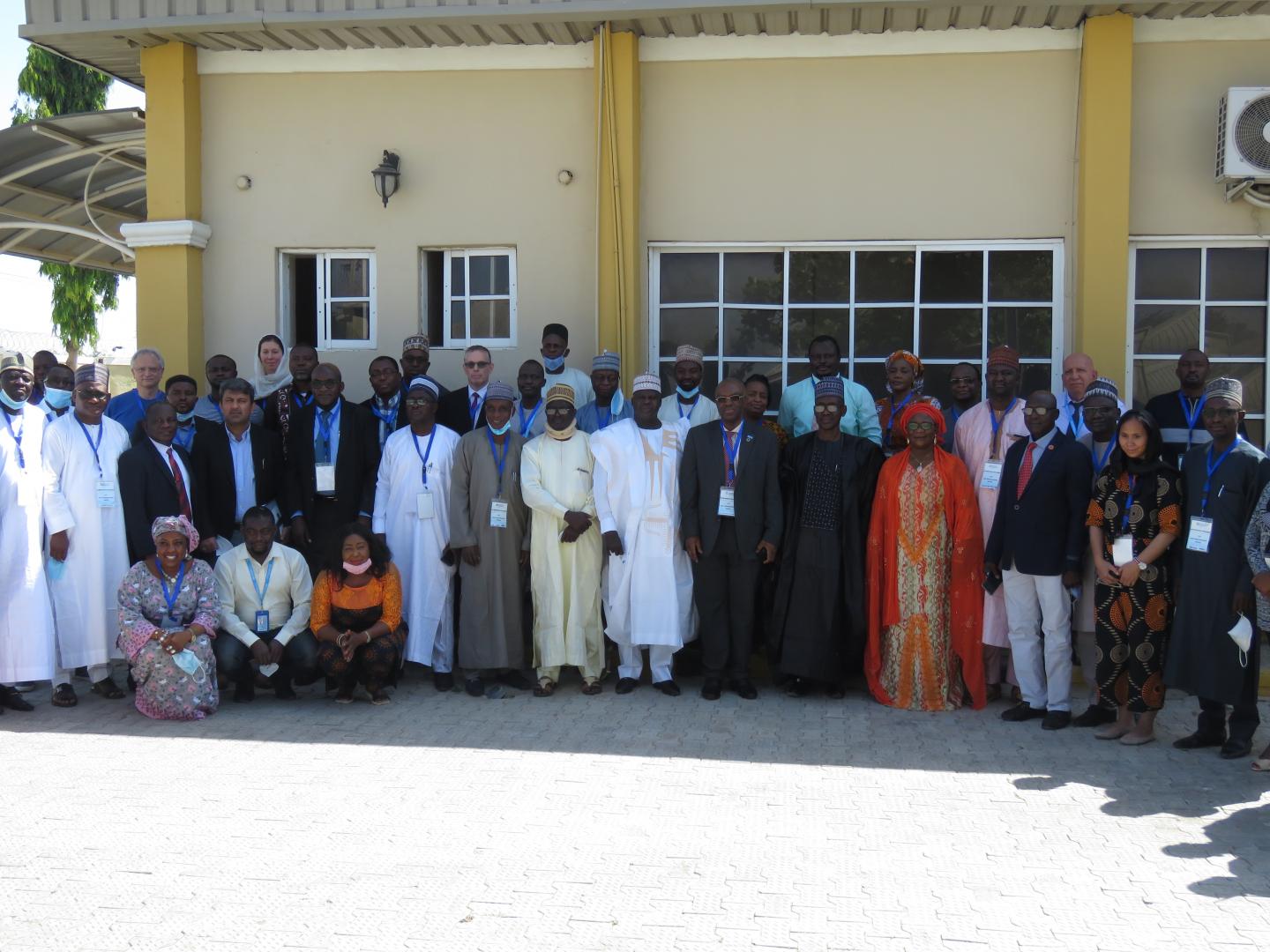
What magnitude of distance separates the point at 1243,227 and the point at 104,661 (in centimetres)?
789

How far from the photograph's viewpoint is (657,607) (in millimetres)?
7023

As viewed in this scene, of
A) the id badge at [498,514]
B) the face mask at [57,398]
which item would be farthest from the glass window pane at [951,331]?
the face mask at [57,398]

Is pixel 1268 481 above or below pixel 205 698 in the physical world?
above

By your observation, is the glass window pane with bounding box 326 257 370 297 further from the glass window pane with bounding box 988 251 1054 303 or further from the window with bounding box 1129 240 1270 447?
the window with bounding box 1129 240 1270 447

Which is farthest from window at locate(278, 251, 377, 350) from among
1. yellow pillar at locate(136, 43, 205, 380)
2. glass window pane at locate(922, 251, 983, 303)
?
glass window pane at locate(922, 251, 983, 303)

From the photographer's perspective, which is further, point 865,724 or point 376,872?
point 865,724

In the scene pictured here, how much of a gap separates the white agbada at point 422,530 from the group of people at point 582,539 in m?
0.02

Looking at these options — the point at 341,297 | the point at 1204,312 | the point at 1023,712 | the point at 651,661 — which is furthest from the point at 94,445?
the point at 1204,312

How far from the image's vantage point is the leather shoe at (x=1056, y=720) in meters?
6.37

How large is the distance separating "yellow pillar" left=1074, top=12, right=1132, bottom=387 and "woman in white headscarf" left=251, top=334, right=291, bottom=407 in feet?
18.1

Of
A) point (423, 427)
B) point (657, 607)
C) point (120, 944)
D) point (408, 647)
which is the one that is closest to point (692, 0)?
point (423, 427)

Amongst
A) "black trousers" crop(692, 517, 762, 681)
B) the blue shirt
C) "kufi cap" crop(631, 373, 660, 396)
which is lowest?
"black trousers" crop(692, 517, 762, 681)

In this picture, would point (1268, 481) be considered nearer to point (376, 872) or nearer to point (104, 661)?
point (376, 872)

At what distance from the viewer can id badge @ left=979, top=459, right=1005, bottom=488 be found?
6.75 metres
